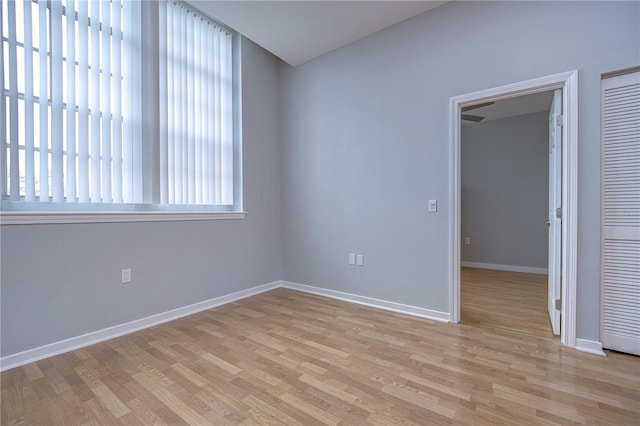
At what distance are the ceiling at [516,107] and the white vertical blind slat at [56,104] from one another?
5.16 m

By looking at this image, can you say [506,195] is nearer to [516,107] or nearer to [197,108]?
[516,107]

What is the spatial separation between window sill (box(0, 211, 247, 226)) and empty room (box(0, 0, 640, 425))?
0.05ft

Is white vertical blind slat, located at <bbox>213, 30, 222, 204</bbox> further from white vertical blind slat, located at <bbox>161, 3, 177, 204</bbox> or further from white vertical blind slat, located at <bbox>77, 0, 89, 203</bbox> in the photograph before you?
white vertical blind slat, located at <bbox>77, 0, 89, 203</bbox>

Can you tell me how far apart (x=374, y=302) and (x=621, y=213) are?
2148 millimetres

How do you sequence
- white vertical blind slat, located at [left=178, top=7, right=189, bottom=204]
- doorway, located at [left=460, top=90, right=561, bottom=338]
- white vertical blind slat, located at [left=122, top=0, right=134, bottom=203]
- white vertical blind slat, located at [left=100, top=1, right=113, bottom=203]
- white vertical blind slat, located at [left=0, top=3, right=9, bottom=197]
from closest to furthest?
white vertical blind slat, located at [left=0, top=3, right=9, bottom=197] → white vertical blind slat, located at [left=100, top=1, right=113, bottom=203] → white vertical blind slat, located at [left=122, top=0, right=134, bottom=203] → white vertical blind slat, located at [left=178, top=7, right=189, bottom=204] → doorway, located at [left=460, top=90, right=561, bottom=338]

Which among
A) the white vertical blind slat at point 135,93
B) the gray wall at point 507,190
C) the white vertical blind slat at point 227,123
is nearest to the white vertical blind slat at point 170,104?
the white vertical blind slat at point 135,93

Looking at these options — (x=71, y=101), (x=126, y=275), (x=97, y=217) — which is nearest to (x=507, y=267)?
(x=126, y=275)

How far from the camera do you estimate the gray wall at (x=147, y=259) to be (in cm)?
201

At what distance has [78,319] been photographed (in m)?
2.23

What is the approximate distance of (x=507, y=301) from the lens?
3.24 metres

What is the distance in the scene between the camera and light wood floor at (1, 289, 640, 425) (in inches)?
57.3

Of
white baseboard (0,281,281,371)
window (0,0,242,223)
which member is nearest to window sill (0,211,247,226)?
window (0,0,242,223)

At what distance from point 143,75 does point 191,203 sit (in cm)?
130

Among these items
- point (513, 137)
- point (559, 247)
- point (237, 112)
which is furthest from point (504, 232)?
point (237, 112)
